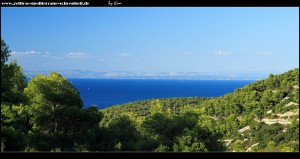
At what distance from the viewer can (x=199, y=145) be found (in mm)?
21219

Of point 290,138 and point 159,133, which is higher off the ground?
point 159,133

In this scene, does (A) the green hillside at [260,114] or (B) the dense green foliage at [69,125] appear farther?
(A) the green hillside at [260,114]

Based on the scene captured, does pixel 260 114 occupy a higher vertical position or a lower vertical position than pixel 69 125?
lower

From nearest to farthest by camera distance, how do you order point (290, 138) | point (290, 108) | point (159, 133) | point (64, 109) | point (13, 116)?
point (13, 116), point (64, 109), point (159, 133), point (290, 138), point (290, 108)

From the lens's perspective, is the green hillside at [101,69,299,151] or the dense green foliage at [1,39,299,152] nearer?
the dense green foliage at [1,39,299,152]

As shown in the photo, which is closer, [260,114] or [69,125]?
[69,125]

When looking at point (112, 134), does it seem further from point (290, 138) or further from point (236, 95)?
point (236, 95)

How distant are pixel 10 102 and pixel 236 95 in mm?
43090
